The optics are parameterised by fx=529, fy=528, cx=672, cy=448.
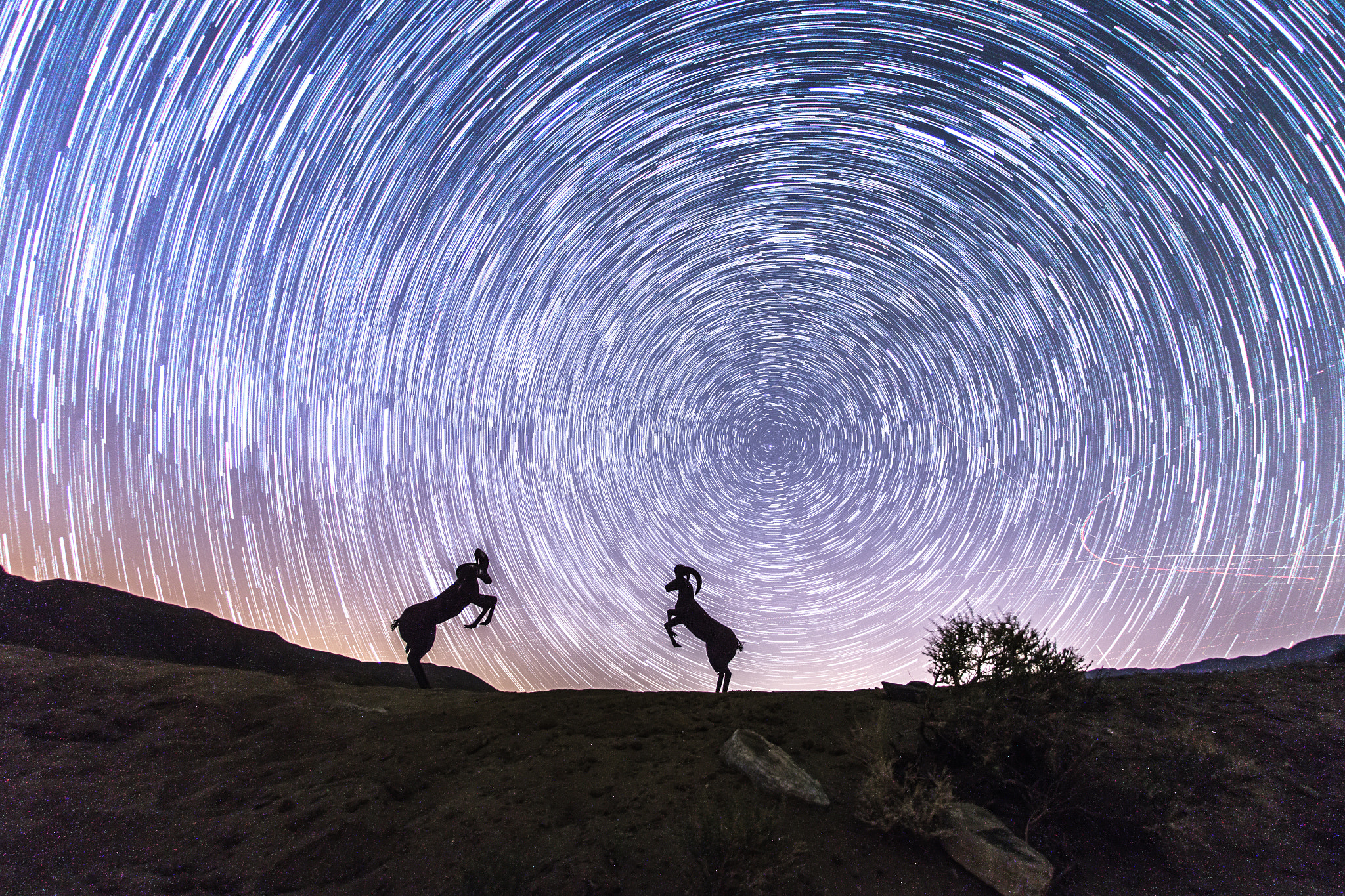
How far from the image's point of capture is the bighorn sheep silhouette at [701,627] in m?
12.6

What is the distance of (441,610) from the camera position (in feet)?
41.0

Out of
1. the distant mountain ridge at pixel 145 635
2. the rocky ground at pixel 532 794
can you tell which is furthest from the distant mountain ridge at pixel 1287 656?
the distant mountain ridge at pixel 145 635

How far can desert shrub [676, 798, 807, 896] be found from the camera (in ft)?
16.0

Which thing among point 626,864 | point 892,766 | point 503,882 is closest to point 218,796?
point 503,882

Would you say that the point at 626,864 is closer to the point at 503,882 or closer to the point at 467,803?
the point at 503,882

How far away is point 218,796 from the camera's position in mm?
6723

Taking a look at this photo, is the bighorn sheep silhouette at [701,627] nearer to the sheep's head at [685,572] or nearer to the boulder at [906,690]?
the sheep's head at [685,572]

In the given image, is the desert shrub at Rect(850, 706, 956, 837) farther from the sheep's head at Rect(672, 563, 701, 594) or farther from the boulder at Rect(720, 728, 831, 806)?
the sheep's head at Rect(672, 563, 701, 594)

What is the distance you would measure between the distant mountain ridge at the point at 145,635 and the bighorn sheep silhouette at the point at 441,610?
9.16 feet

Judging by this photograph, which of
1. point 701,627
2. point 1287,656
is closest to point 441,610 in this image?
point 701,627

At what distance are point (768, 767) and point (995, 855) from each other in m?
2.37

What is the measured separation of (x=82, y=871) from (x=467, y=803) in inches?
146

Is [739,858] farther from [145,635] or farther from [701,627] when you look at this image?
[145,635]

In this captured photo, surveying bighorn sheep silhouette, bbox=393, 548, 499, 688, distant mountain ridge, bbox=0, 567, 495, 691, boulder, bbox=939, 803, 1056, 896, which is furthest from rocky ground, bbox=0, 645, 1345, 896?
distant mountain ridge, bbox=0, 567, 495, 691
